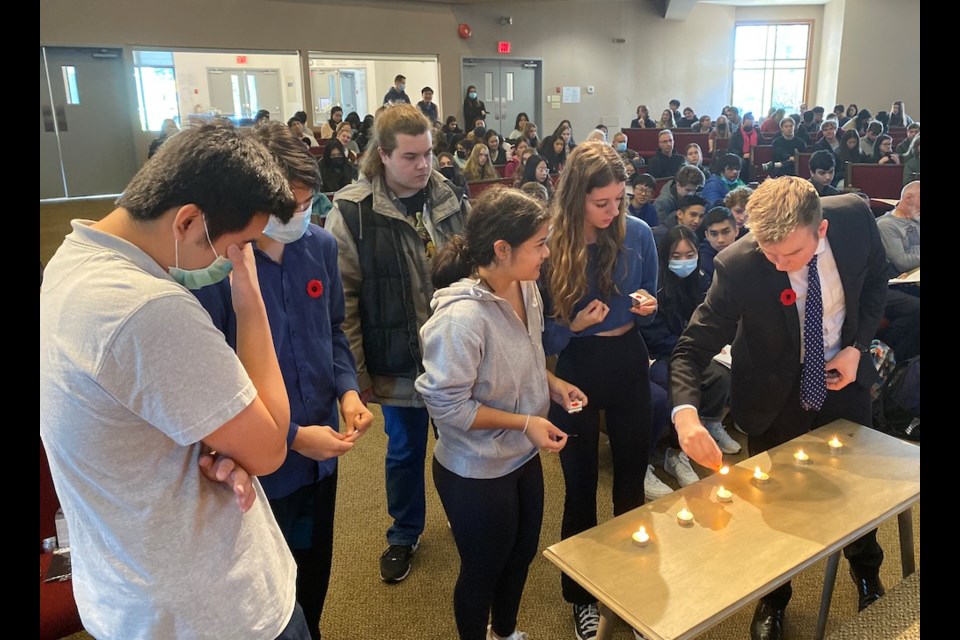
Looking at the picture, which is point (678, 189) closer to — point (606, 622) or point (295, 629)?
point (606, 622)

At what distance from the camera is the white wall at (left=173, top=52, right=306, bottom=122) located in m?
10.8

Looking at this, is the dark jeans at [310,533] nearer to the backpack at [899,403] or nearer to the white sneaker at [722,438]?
the white sneaker at [722,438]

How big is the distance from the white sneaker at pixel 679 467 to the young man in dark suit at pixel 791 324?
3.48 ft

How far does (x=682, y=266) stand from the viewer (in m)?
3.24

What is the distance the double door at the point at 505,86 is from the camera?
43.4ft

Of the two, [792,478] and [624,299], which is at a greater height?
[624,299]

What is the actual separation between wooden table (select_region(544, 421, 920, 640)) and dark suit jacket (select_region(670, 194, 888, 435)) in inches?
7.9

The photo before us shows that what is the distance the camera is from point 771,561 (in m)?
1.40

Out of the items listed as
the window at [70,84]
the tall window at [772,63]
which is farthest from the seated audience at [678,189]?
the tall window at [772,63]

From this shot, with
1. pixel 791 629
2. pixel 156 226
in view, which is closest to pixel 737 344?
pixel 791 629

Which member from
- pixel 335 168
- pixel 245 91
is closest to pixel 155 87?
pixel 245 91

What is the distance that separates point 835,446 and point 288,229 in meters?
1.54
